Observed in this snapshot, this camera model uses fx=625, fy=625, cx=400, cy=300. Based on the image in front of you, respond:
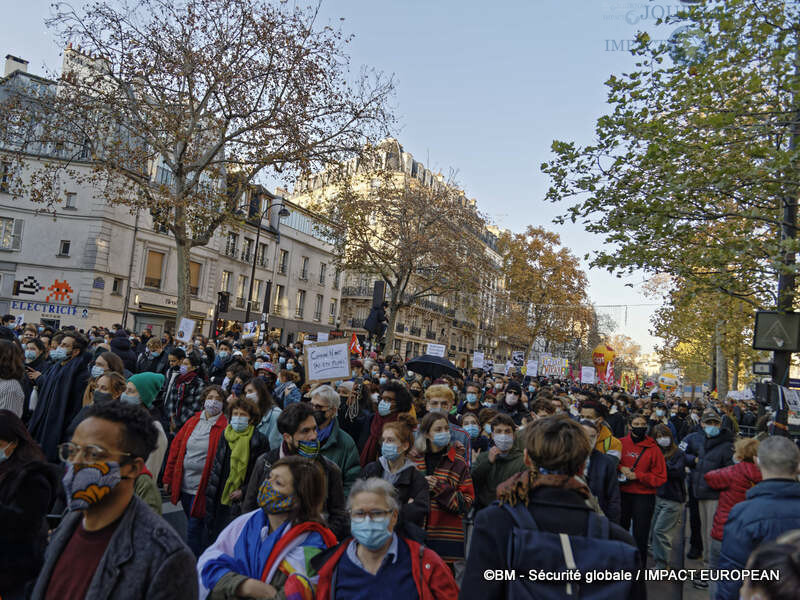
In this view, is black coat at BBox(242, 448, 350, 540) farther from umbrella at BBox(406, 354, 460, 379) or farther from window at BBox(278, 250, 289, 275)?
window at BBox(278, 250, 289, 275)

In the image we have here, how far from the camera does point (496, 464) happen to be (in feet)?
17.9

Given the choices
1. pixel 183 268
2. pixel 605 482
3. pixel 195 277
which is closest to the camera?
pixel 605 482

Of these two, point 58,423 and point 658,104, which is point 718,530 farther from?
point 658,104

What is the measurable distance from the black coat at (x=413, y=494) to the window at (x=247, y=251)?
40269 millimetres

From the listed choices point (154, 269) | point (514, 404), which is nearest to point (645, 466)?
point (514, 404)

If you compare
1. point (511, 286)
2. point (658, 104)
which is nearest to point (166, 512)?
point (658, 104)

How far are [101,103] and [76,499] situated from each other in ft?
68.3

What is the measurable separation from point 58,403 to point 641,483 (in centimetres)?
650

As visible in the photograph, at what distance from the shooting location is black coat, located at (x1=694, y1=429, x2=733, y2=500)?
25.4 feet

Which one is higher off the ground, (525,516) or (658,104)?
(658,104)

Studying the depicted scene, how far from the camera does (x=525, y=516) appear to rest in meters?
2.27

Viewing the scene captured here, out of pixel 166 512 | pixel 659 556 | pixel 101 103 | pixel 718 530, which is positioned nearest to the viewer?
pixel 718 530

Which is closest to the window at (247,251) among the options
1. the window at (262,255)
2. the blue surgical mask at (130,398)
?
the window at (262,255)

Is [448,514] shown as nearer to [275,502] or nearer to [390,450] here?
[390,450]
